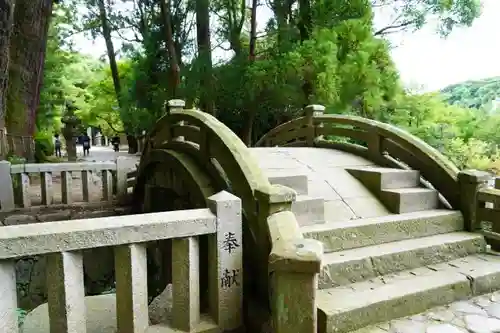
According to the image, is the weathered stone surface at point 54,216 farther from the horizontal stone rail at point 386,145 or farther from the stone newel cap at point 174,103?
the horizontal stone rail at point 386,145

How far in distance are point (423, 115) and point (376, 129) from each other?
8.26 m

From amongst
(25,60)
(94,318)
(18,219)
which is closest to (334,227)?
(94,318)

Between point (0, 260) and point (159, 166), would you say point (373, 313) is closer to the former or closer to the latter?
point (0, 260)

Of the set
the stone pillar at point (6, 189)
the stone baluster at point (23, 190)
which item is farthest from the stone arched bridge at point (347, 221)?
the stone pillar at point (6, 189)

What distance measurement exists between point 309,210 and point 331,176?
1.31m

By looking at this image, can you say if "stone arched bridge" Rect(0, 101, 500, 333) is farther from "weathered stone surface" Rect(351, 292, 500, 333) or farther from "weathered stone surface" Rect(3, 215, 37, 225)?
"weathered stone surface" Rect(3, 215, 37, 225)

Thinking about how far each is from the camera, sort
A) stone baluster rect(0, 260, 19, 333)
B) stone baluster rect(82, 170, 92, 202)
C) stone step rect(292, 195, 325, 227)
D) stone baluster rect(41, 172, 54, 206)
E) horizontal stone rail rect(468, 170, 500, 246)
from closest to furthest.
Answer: stone baluster rect(0, 260, 19, 333), stone step rect(292, 195, 325, 227), horizontal stone rail rect(468, 170, 500, 246), stone baluster rect(41, 172, 54, 206), stone baluster rect(82, 170, 92, 202)

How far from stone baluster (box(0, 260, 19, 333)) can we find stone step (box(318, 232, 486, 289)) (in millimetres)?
2433

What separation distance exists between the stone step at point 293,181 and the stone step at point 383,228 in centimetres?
64

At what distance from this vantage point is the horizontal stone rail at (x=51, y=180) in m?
7.07

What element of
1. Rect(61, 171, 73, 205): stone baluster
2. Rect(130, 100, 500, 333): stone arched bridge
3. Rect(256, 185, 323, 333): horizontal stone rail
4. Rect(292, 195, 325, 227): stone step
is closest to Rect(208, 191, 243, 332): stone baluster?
Rect(130, 100, 500, 333): stone arched bridge

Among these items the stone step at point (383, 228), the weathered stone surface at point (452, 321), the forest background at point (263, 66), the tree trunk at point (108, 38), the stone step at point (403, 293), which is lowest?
the weathered stone surface at point (452, 321)

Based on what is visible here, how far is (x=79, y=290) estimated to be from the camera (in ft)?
8.28

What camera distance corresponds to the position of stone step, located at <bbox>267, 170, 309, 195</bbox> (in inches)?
176
